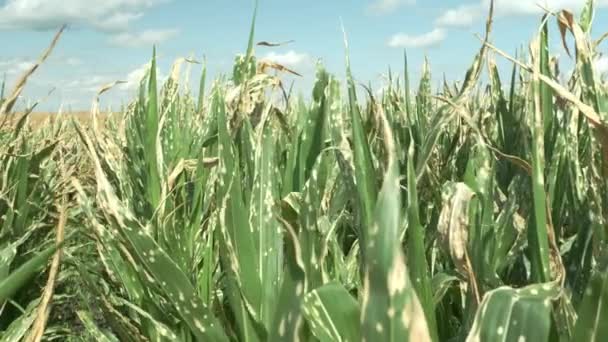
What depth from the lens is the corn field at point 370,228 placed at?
0.53 m

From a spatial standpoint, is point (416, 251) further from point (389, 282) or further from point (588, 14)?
point (588, 14)

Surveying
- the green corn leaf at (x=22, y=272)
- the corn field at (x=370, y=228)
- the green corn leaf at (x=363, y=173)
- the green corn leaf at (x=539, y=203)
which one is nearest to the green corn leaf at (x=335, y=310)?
the corn field at (x=370, y=228)

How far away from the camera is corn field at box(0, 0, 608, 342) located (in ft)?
1.73

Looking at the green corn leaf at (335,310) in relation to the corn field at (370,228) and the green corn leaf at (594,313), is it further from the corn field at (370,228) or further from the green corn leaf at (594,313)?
the green corn leaf at (594,313)

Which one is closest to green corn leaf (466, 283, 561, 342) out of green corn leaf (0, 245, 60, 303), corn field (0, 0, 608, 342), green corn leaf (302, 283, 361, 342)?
corn field (0, 0, 608, 342)

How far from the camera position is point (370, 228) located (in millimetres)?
522

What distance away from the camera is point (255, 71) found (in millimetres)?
1540

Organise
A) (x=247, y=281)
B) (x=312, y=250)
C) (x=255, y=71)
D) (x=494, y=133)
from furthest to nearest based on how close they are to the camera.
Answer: (x=494, y=133) → (x=255, y=71) → (x=247, y=281) → (x=312, y=250)

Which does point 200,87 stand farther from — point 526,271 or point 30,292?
point 526,271

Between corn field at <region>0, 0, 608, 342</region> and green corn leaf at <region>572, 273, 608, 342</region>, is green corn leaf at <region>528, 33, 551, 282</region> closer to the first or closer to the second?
corn field at <region>0, 0, 608, 342</region>

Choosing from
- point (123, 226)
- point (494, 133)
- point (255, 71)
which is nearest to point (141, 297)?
point (123, 226)

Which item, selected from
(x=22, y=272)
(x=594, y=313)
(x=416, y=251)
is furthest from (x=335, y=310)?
(x=22, y=272)

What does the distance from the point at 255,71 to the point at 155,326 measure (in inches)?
25.8

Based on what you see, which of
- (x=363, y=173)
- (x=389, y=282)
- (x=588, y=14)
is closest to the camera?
(x=389, y=282)
